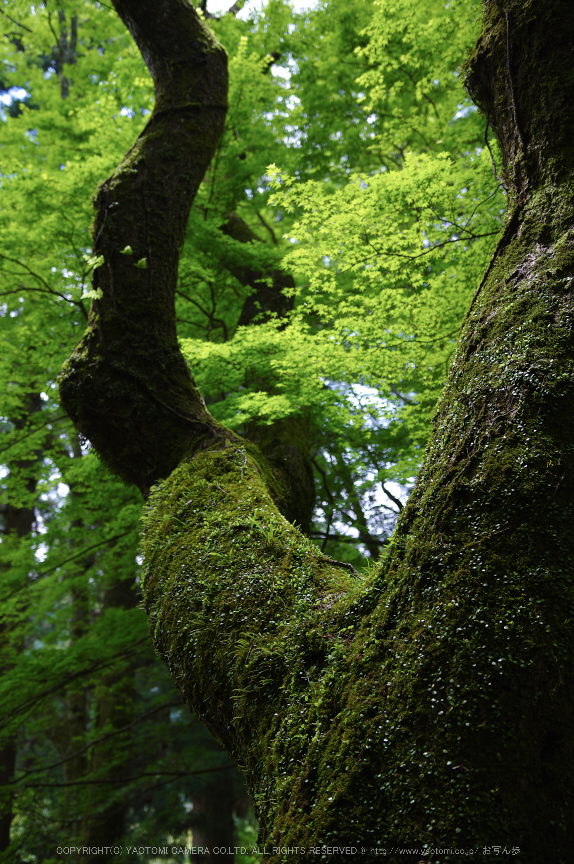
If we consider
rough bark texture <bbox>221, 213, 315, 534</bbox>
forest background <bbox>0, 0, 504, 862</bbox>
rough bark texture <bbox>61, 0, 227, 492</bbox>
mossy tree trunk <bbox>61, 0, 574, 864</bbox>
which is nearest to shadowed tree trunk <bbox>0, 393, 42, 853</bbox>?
forest background <bbox>0, 0, 504, 862</bbox>

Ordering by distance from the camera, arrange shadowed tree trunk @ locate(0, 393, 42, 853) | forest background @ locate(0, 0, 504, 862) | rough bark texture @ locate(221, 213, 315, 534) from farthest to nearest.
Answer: shadowed tree trunk @ locate(0, 393, 42, 853) → rough bark texture @ locate(221, 213, 315, 534) → forest background @ locate(0, 0, 504, 862)

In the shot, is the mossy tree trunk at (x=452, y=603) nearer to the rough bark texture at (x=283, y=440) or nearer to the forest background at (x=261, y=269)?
the rough bark texture at (x=283, y=440)

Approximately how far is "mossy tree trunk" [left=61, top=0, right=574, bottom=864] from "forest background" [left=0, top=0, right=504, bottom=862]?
1723mm

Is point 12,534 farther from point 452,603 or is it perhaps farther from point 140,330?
point 452,603

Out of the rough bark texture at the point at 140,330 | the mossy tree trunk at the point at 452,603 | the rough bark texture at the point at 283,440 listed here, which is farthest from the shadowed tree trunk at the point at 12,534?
the mossy tree trunk at the point at 452,603

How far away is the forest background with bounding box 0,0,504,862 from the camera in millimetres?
4527

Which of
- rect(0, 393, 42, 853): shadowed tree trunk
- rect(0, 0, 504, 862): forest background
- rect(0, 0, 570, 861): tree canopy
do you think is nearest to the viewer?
rect(0, 0, 570, 861): tree canopy

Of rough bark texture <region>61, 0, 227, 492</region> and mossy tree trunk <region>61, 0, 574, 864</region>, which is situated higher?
rough bark texture <region>61, 0, 227, 492</region>

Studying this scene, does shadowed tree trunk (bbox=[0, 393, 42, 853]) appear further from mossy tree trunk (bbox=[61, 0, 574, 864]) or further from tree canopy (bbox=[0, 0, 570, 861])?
mossy tree trunk (bbox=[61, 0, 574, 864])

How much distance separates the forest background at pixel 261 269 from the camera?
4.53 meters

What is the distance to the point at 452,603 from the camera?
1.55 meters

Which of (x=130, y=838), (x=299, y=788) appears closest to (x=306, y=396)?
(x=299, y=788)

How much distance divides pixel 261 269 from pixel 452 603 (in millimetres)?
5417

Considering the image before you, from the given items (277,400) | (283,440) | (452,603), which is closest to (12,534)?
(283,440)
